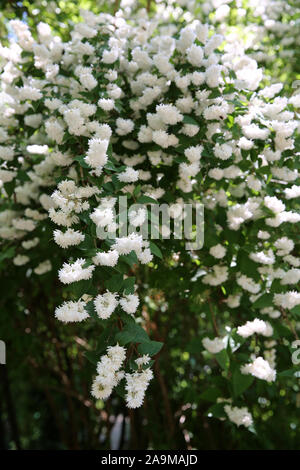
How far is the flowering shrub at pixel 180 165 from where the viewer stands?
4.15ft

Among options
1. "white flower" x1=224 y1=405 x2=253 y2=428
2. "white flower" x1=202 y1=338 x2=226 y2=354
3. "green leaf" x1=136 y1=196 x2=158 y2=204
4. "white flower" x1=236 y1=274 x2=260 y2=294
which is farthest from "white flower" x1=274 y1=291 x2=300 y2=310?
"green leaf" x1=136 y1=196 x2=158 y2=204

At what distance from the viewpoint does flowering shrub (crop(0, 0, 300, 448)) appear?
1266mm

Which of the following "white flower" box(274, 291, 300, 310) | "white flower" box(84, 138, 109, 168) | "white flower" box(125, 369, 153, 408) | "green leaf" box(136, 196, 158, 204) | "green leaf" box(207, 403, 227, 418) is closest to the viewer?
"white flower" box(125, 369, 153, 408)

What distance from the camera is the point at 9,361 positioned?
2.14m

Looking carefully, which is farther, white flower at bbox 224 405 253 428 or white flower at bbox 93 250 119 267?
white flower at bbox 224 405 253 428

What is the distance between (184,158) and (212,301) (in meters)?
0.54

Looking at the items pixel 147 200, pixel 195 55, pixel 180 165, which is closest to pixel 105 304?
pixel 147 200

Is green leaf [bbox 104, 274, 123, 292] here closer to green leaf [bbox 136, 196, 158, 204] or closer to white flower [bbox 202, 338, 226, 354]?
green leaf [bbox 136, 196, 158, 204]

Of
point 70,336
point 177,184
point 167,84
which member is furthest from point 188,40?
point 70,336

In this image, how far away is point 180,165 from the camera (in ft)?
4.28

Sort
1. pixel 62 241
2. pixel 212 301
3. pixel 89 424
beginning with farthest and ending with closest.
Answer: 1. pixel 89 424
2. pixel 212 301
3. pixel 62 241

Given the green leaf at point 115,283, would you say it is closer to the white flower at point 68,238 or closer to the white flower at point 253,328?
the white flower at point 68,238

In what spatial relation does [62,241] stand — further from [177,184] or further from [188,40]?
[188,40]
